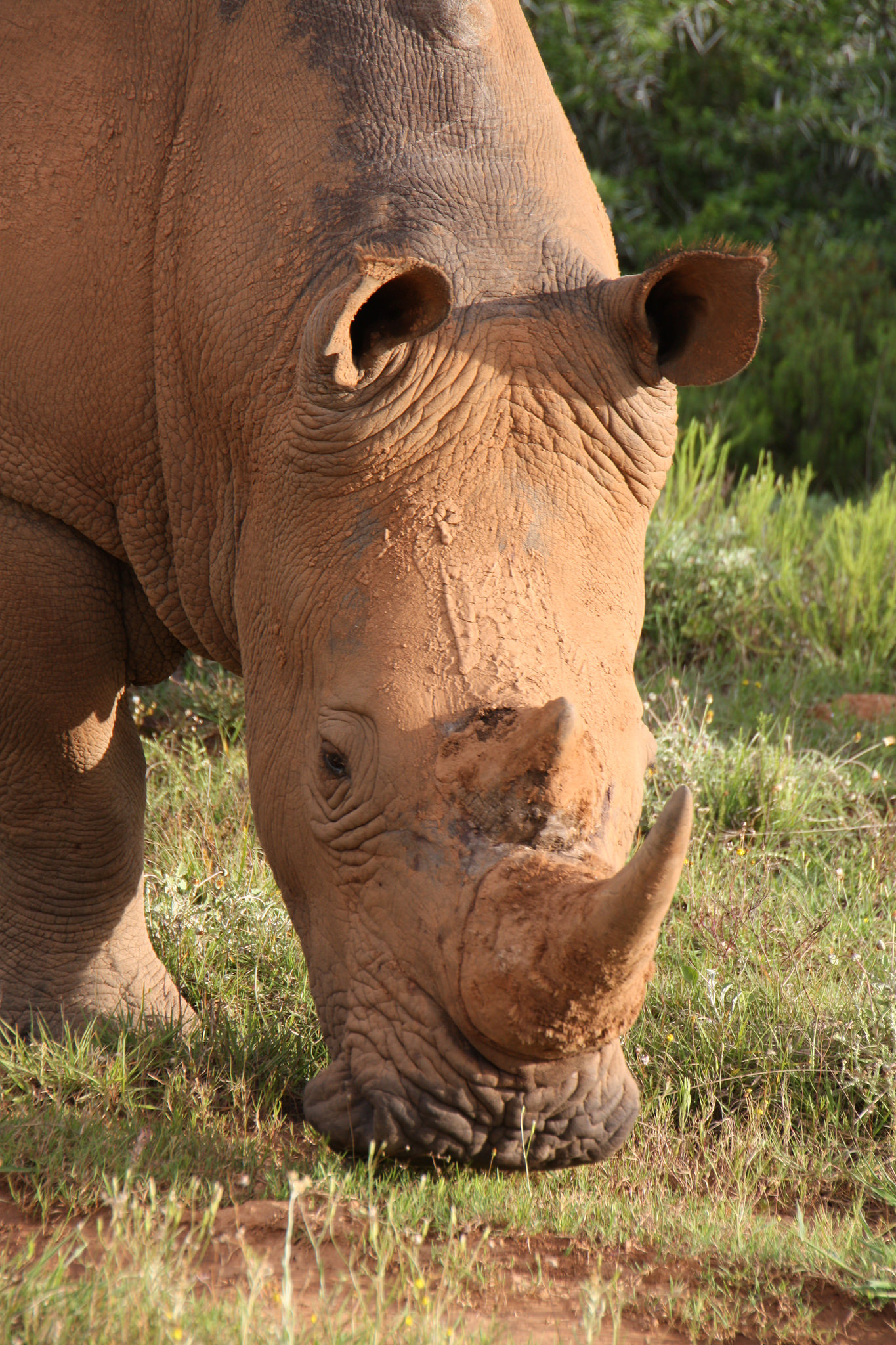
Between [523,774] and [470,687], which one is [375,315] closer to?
[470,687]

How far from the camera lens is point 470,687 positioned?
9.09 ft

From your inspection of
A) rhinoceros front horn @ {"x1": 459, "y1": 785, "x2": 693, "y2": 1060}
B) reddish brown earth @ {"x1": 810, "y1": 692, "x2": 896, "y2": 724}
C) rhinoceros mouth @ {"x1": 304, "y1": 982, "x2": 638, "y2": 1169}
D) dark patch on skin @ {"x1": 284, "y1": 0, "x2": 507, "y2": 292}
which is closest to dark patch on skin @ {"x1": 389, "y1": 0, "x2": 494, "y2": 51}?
dark patch on skin @ {"x1": 284, "y1": 0, "x2": 507, "y2": 292}

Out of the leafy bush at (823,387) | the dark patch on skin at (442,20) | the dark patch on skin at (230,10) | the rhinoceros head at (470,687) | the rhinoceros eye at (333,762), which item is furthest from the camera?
the leafy bush at (823,387)

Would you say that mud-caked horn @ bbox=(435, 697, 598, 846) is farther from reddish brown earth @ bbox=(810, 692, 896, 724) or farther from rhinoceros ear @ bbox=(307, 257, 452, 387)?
reddish brown earth @ bbox=(810, 692, 896, 724)

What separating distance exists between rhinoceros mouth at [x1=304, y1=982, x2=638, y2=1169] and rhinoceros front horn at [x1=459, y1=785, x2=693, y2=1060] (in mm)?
75

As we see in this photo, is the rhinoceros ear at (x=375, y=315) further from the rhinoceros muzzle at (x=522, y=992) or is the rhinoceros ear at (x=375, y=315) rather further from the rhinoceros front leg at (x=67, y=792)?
the rhinoceros front leg at (x=67, y=792)

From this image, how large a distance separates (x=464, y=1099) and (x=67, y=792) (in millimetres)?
1838

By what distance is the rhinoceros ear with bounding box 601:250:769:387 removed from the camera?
10.3ft

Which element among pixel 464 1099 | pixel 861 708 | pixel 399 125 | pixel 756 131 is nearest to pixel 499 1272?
pixel 464 1099

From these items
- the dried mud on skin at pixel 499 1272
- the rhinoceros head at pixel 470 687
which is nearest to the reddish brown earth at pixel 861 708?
the rhinoceros head at pixel 470 687

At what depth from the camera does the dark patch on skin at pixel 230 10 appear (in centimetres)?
358

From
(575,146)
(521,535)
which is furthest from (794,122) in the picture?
(521,535)

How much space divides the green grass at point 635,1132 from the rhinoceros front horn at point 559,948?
470 millimetres

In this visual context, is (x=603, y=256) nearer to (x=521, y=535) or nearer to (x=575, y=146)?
(x=575, y=146)
